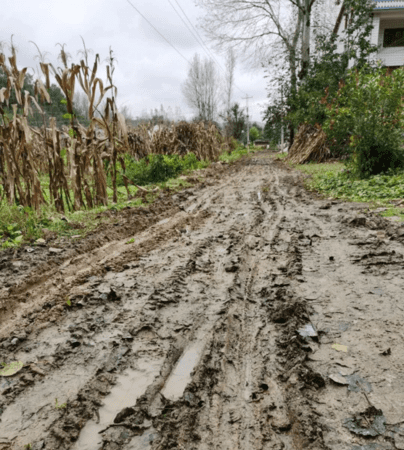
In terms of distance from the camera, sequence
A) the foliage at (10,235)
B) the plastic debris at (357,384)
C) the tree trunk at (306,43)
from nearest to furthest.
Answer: the plastic debris at (357,384) < the foliage at (10,235) < the tree trunk at (306,43)

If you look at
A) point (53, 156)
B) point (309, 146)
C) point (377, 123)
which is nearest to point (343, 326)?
point (53, 156)

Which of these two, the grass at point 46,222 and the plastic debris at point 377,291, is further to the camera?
the grass at point 46,222

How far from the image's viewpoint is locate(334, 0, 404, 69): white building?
1853cm

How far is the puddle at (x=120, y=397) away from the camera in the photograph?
4.93 feet

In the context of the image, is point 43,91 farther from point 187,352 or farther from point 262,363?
point 262,363

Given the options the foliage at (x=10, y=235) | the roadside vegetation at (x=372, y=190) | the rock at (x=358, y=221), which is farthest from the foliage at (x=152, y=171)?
the rock at (x=358, y=221)

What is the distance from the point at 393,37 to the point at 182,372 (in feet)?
87.6

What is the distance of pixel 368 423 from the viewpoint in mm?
1474

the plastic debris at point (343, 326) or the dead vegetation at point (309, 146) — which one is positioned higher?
the dead vegetation at point (309, 146)

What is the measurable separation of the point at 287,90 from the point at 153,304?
19.0 m

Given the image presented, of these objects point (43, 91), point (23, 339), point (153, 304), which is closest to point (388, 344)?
point (153, 304)

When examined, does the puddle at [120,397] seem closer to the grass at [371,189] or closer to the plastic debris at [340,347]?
the plastic debris at [340,347]

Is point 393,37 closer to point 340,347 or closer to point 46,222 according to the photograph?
point 46,222

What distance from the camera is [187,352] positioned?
6.88ft
